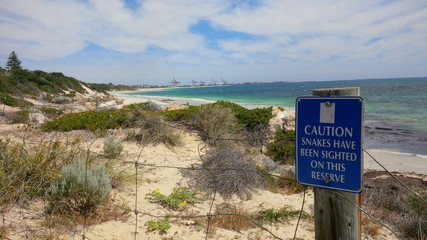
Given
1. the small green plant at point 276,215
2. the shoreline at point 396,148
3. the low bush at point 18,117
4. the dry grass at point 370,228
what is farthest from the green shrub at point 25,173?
the shoreline at point 396,148

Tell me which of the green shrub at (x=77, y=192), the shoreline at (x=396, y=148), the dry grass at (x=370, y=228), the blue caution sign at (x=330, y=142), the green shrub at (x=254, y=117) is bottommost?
the shoreline at (x=396, y=148)

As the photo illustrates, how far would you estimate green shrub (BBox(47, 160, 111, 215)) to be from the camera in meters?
3.84

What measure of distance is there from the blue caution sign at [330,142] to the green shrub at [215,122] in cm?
680

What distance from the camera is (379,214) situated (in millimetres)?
4406

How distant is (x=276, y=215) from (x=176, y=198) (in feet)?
5.32

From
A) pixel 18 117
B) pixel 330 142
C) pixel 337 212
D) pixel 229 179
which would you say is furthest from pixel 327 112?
pixel 18 117

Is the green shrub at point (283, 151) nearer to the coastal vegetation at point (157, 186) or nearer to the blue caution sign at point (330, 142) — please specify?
the coastal vegetation at point (157, 186)

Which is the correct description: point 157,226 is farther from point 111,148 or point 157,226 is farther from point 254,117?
point 254,117

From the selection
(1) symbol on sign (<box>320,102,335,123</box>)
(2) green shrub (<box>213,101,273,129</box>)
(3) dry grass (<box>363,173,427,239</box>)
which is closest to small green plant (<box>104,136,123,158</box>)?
(2) green shrub (<box>213,101,273,129</box>)

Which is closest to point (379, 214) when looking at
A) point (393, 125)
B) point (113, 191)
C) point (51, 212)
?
point (113, 191)

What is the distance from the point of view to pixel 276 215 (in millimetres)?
4223

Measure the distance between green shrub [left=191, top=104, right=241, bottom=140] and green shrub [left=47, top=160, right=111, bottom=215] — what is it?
4.83 meters

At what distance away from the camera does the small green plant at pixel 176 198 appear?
14.8ft

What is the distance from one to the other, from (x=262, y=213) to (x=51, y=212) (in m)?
2.94
